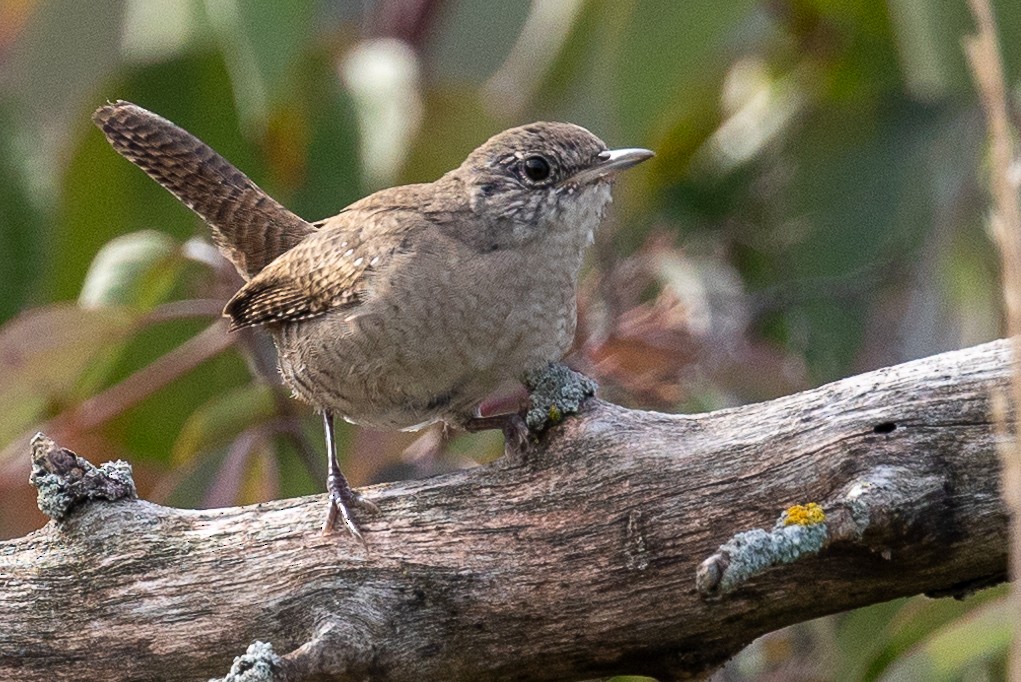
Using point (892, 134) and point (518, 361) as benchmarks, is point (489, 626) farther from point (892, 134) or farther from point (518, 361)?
point (892, 134)

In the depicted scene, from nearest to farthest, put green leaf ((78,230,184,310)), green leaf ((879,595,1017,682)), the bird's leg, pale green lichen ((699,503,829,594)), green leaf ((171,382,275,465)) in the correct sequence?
pale green lichen ((699,503,829,594)) → the bird's leg → green leaf ((879,595,1017,682)) → green leaf ((78,230,184,310)) → green leaf ((171,382,275,465))

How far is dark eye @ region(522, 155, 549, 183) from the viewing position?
2.82m

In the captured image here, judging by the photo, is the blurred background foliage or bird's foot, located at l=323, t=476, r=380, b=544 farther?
the blurred background foliage

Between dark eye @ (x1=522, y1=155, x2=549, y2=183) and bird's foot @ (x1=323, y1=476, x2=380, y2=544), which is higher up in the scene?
dark eye @ (x1=522, y1=155, x2=549, y2=183)

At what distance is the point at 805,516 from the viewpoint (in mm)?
2041

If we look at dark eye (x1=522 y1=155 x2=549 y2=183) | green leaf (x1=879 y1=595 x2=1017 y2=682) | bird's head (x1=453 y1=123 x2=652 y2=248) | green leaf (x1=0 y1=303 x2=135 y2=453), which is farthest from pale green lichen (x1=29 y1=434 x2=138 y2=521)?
green leaf (x1=879 y1=595 x2=1017 y2=682)

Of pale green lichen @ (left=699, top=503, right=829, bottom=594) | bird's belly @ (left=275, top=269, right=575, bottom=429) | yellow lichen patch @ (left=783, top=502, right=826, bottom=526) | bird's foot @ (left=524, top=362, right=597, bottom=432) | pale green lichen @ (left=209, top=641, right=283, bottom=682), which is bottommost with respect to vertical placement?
pale green lichen @ (left=209, top=641, right=283, bottom=682)

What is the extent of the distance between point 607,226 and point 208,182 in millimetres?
977

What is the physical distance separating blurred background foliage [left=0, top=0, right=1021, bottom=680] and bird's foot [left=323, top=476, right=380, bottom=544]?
92cm

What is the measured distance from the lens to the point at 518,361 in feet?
8.54

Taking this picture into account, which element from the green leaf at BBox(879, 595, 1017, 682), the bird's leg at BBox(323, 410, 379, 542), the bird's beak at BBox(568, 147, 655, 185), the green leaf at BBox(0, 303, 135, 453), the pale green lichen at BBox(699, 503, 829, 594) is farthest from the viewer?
the green leaf at BBox(0, 303, 135, 453)

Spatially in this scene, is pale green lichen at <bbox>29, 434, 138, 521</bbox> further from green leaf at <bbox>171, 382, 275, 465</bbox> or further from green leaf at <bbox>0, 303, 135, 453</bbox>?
green leaf at <bbox>171, 382, 275, 465</bbox>

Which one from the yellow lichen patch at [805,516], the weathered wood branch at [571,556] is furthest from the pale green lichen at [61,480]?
the yellow lichen patch at [805,516]

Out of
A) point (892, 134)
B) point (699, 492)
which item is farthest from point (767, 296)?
point (699, 492)
